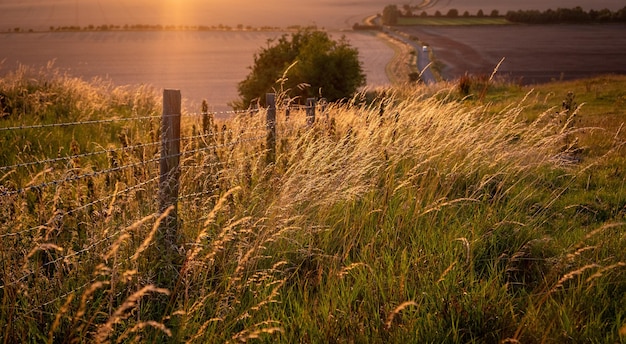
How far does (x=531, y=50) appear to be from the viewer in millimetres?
62438

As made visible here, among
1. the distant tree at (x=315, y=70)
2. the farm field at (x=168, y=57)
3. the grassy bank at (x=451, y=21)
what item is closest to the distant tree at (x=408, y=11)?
the grassy bank at (x=451, y=21)

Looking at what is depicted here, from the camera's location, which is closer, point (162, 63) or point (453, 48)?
point (162, 63)

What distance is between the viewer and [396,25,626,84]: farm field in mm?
43969

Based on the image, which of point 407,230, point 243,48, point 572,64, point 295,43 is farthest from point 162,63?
point 407,230

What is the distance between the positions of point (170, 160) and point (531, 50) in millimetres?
61821

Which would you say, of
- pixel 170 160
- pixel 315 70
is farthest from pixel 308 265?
pixel 315 70

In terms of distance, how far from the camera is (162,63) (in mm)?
55688

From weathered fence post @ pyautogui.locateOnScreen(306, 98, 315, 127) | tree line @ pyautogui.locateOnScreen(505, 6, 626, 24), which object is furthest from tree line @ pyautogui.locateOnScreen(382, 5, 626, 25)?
weathered fence post @ pyautogui.locateOnScreen(306, 98, 315, 127)

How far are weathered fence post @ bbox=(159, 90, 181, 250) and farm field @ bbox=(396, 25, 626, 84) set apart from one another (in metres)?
24.5

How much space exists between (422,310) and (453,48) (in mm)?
60499

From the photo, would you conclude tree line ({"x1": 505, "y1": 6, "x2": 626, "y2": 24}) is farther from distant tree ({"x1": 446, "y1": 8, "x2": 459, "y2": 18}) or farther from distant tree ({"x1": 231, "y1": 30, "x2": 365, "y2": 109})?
distant tree ({"x1": 231, "y1": 30, "x2": 365, "y2": 109})

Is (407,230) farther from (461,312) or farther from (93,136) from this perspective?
(93,136)

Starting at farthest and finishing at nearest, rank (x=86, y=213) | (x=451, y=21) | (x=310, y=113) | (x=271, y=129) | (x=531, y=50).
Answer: (x=451, y=21) < (x=531, y=50) < (x=310, y=113) < (x=271, y=129) < (x=86, y=213)

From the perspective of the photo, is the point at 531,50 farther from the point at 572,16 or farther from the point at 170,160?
the point at 170,160
